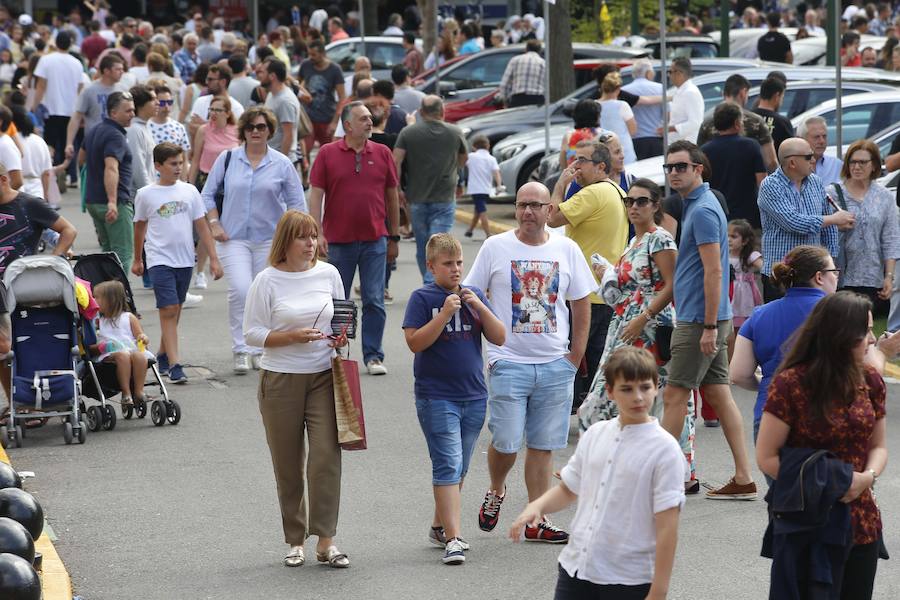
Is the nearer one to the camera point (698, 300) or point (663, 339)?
point (698, 300)

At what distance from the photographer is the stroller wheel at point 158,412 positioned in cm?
1048

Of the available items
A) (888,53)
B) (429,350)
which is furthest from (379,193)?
(888,53)

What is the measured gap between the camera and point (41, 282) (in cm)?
998

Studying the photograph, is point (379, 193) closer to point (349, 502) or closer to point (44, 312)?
point (44, 312)

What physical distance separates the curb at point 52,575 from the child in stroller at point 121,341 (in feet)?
9.07

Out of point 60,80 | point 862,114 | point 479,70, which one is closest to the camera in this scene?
point 862,114

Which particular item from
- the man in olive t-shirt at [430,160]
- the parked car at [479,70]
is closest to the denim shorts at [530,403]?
the man in olive t-shirt at [430,160]

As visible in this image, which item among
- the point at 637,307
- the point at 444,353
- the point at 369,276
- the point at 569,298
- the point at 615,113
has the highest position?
the point at 615,113

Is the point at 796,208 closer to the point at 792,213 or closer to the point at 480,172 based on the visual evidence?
the point at 792,213

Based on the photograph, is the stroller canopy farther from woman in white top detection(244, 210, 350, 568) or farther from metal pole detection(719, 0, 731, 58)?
metal pole detection(719, 0, 731, 58)

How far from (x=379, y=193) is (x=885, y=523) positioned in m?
5.11

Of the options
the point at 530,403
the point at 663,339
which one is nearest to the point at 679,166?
the point at 663,339

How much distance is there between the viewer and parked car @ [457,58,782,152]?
22141mm

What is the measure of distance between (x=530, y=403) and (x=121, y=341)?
3.77 meters
